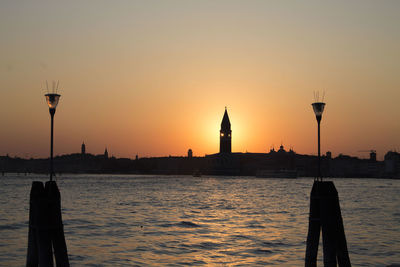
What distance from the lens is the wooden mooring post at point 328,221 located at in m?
11.5

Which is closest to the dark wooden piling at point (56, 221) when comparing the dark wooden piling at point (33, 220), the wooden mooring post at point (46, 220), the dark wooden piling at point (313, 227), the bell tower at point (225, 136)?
the wooden mooring post at point (46, 220)

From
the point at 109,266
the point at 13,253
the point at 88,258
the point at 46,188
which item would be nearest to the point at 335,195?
the point at 46,188

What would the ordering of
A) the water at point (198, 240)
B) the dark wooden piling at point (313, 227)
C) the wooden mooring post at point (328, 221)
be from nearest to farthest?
the wooden mooring post at point (328, 221), the dark wooden piling at point (313, 227), the water at point (198, 240)

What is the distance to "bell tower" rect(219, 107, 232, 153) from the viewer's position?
190 meters

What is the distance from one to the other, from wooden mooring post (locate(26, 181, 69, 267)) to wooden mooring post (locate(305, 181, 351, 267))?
538cm

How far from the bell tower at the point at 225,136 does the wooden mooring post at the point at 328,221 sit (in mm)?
177426

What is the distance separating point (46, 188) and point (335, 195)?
19.6 feet

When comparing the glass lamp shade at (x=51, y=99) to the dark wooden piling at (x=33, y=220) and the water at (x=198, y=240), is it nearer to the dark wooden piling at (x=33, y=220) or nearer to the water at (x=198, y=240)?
the dark wooden piling at (x=33, y=220)

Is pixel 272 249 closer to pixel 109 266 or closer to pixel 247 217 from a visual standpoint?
pixel 109 266

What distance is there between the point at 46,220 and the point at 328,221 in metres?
5.81

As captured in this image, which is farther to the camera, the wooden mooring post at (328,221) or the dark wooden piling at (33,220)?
the wooden mooring post at (328,221)

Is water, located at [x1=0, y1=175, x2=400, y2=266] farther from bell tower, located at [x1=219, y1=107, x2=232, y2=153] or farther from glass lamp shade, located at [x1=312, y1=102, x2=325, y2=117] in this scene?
bell tower, located at [x1=219, y1=107, x2=232, y2=153]

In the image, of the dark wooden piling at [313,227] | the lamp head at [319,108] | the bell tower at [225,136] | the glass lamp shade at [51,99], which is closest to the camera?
the dark wooden piling at [313,227]

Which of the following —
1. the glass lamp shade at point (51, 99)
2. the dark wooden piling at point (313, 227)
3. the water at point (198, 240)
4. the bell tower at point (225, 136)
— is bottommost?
the water at point (198, 240)
